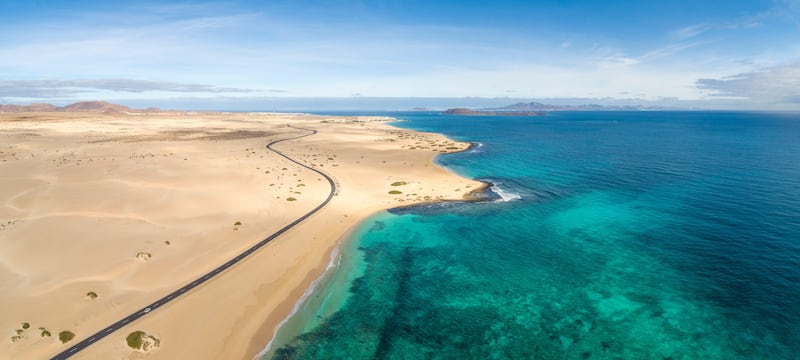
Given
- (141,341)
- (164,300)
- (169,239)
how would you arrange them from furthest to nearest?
(169,239) < (164,300) < (141,341)

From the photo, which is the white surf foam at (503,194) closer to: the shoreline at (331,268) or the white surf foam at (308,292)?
the shoreline at (331,268)

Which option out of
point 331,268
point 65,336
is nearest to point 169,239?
point 65,336

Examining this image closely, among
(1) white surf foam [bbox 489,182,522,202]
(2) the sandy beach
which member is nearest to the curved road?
(2) the sandy beach

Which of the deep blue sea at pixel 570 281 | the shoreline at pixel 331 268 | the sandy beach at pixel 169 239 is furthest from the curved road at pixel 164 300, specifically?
the deep blue sea at pixel 570 281

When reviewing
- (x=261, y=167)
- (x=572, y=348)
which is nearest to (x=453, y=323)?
(x=572, y=348)

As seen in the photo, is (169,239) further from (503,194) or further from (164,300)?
(503,194)

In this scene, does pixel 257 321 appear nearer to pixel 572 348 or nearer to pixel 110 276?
pixel 110 276

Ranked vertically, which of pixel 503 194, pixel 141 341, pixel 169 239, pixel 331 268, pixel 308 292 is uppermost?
pixel 503 194
